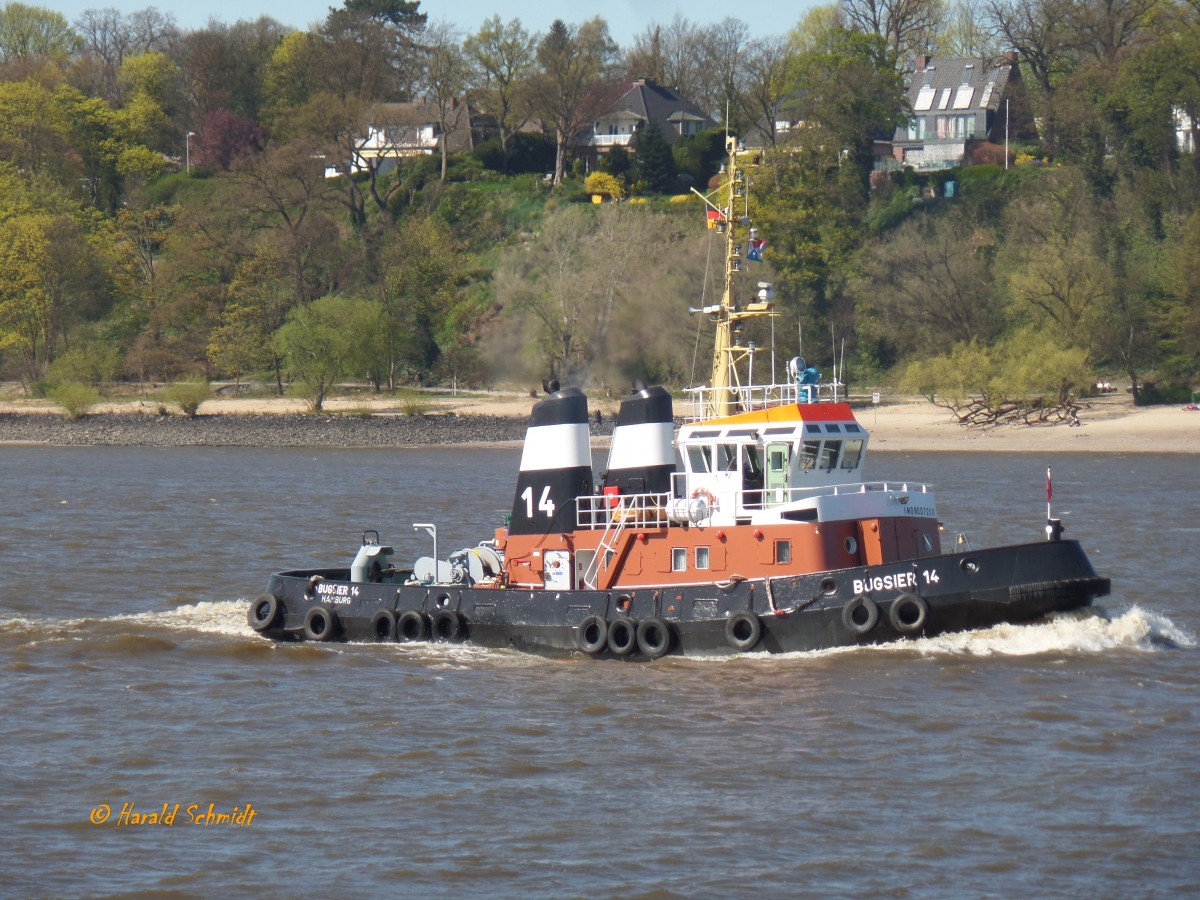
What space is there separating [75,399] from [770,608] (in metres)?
50.5

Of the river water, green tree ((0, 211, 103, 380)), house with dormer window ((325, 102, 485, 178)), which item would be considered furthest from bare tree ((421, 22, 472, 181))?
the river water

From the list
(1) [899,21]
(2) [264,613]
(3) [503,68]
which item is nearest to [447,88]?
(3) [503,68]

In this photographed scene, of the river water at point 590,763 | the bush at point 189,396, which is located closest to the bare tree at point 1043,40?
the bush at point 189,396

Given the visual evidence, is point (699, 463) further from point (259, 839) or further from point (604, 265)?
point (604, 265)

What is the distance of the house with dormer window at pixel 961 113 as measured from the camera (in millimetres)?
80688

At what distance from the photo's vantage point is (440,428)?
191 ft

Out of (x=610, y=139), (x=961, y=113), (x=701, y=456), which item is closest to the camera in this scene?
(x=701, y=456)

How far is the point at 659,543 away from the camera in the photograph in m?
18.9

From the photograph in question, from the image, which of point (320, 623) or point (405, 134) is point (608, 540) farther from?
point (405, 134)

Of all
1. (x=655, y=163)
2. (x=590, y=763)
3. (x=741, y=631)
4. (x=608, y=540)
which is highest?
(x=655, y=163)

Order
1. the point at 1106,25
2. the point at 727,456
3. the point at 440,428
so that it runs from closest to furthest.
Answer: the point at 727,456 < the point at 440,428 < the point at 1106,25

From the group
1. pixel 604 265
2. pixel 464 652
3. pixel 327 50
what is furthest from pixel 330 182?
pixel 464 652

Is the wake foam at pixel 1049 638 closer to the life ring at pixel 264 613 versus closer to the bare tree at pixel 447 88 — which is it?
the life ring at pixel 264 613

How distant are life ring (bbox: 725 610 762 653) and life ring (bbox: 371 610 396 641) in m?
4.57
